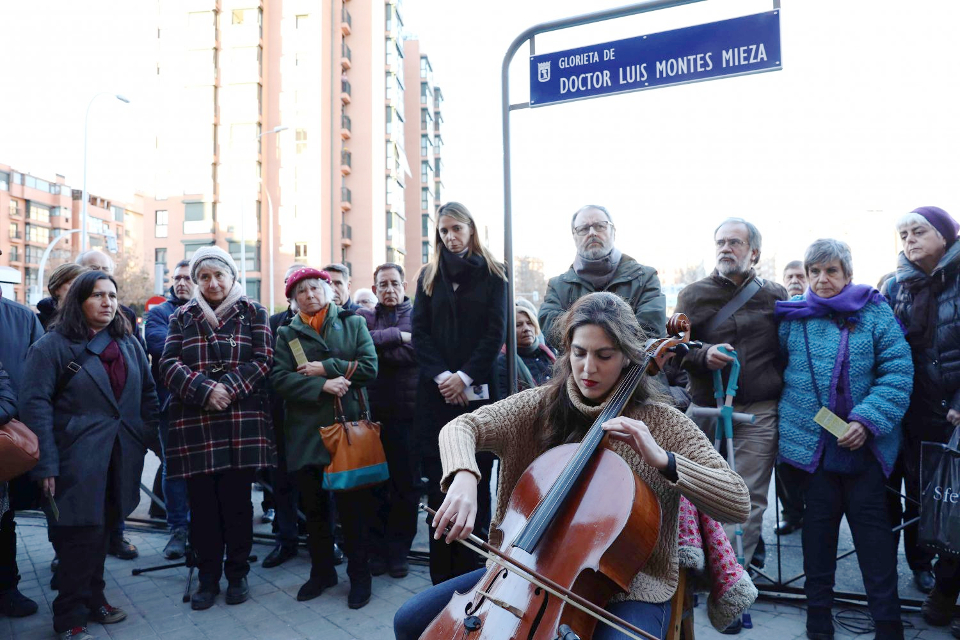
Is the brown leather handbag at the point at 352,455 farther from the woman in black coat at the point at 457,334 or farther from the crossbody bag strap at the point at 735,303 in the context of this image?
the crossbody bag strap at the point at 735,303

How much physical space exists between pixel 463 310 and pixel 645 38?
5.89 feet

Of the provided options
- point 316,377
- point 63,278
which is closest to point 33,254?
point 63,278

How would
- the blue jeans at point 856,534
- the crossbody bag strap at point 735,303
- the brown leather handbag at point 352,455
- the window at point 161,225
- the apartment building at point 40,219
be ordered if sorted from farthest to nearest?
the apartment building at point 40,219 → the window at point 161,225 → the brown leather handbag at point 352,455 → the crossbody bag strap at point 735,303 → the blue jeans at point 856,534

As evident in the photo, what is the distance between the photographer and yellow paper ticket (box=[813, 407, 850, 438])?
3.52 m

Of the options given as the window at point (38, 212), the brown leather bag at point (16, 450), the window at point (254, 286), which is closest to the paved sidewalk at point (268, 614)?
the brown leather bag at point (16, 450)

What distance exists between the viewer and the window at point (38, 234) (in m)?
87.9

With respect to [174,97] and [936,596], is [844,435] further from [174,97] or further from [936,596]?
[174,97]

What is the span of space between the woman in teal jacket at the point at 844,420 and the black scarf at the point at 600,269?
3.43ft

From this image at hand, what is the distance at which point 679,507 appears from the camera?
2.26 meters

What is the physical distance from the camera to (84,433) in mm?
3879

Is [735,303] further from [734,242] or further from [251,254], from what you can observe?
[251,254]

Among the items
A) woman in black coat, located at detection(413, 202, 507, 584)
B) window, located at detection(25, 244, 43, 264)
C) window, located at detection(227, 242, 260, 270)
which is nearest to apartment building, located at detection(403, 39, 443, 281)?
window, located at detection(227, 242, 260, 270)

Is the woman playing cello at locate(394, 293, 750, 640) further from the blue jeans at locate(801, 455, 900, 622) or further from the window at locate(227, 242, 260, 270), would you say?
the window at locate(227, 242, 260, 270)

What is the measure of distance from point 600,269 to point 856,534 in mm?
1941
